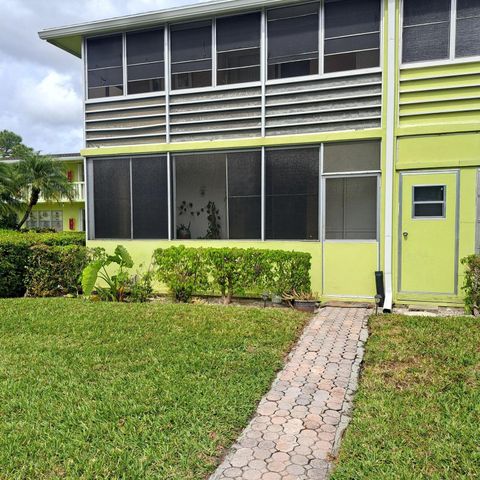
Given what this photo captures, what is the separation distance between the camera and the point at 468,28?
7105 mm

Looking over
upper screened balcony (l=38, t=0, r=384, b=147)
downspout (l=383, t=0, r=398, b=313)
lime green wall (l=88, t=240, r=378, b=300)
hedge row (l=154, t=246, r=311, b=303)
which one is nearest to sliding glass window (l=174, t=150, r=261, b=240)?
upper screened balcony (l=38, t=0, r=384, b=147)

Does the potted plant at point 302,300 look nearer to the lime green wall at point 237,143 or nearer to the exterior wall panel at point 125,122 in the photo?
the lime green wall at point 237,143

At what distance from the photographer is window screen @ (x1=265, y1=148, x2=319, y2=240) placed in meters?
8.04

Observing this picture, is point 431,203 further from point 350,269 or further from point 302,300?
point 302,300

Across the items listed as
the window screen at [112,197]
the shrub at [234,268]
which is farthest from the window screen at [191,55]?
the shrub at [234,268]

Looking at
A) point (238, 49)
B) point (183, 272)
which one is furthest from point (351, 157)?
point (183, 272)

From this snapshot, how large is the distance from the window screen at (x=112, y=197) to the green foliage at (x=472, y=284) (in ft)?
20.4

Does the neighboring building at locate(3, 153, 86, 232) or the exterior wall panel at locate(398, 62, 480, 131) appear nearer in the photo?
the exterior wall panel at locate(398, 62, 480, 131)

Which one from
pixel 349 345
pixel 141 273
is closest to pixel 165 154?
pixel 141 273

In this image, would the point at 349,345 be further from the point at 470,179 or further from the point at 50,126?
the point at 50,126

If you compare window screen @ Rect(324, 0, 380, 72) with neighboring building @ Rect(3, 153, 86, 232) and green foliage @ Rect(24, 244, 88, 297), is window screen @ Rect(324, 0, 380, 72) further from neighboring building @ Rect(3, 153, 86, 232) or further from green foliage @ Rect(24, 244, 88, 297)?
neighboring building @ Rect(3, 153, 86, 232)

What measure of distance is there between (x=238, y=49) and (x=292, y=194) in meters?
2.89

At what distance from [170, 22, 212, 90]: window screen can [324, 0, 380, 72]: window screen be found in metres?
2.25

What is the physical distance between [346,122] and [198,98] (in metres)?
2.86
